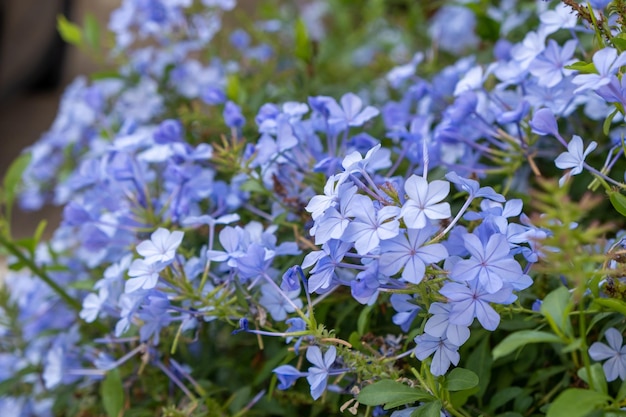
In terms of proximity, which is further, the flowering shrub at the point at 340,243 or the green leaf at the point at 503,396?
the green leaf at the point at 503,396

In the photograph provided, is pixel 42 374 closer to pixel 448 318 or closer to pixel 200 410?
pixel 200 410

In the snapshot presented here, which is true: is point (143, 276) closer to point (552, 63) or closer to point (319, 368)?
point (319, 368)

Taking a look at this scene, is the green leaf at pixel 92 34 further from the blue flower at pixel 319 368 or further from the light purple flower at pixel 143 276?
the blue flower at pixel 319 368

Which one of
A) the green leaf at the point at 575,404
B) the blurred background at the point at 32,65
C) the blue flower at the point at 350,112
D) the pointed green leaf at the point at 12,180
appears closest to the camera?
the green leaf at the point at 575,404

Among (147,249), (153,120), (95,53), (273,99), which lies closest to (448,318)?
(147,249)

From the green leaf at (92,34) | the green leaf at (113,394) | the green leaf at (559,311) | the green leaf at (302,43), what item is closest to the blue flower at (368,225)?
the green leaf at (559,311)

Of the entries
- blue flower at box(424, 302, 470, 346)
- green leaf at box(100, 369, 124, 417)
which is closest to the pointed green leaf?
green leaf at box(100, 369, 124, 417)

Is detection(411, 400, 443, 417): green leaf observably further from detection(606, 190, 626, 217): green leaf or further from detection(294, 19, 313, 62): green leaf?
detection(294, 19, 313, 62): green leaf

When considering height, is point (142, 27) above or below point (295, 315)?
above
